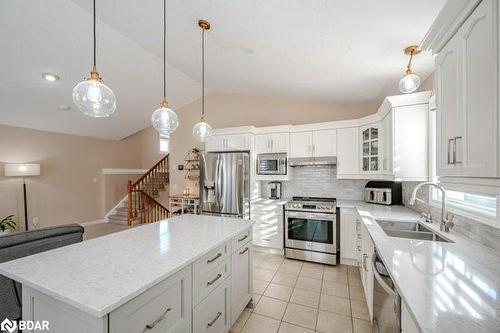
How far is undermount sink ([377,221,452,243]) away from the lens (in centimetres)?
177

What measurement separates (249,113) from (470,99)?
3.77 m

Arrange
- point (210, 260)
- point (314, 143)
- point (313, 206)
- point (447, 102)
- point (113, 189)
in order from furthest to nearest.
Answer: point (113, 189), point (314, 143), point (313, 206), point (210, 260), point (447, 102)

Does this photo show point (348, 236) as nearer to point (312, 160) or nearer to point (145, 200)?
point (312, 160)

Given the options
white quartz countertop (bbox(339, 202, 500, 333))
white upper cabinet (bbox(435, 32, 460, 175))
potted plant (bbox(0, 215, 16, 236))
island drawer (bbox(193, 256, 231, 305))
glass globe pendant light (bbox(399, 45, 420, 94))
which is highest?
glass globe pendant light (bbox(399, 45, 420, 94))

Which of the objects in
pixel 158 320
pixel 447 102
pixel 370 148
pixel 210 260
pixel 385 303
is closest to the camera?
pixel 158 320

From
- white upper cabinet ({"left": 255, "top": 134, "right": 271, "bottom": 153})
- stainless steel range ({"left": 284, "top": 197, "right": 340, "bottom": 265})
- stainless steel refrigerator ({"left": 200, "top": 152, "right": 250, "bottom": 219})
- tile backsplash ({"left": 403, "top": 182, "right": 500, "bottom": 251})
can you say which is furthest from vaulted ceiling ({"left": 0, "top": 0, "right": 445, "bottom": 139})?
stainless steel range ({"left": 284, "top": 197, "right": 340, "bottom": 265})

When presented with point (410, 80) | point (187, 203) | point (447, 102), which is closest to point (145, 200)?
point (187, 203)

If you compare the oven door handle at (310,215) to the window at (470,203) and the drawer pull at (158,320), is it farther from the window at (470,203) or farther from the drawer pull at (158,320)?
the drawer pull at (158,320)

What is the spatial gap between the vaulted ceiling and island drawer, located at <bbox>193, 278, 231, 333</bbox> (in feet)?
7.70

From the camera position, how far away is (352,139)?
325cm

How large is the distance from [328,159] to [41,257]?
3.46 meters

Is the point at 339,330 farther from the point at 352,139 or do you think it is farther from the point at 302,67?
the point at 302,67

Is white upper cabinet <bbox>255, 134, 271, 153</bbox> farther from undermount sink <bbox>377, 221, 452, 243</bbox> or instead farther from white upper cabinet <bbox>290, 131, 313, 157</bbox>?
undermount sink <bbox>377, 221, 452, 243</bbox>

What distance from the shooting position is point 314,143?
346 cm
